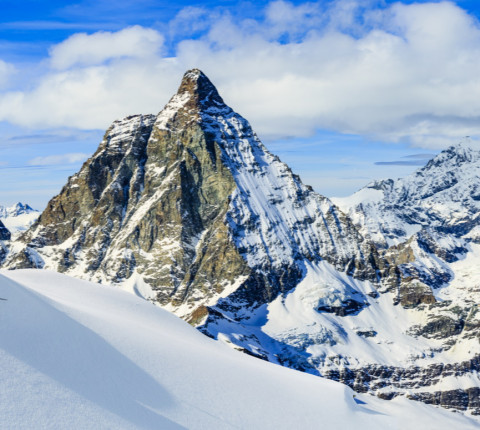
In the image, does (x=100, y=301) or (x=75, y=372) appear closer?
(x=75, y=372)

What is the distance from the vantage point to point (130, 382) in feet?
153

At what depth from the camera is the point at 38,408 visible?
3741cm

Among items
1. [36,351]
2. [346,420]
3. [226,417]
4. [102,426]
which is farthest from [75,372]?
[346,420]

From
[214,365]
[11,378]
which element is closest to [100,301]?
[214,365]

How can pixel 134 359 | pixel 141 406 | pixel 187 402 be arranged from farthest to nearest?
pixel 134 359, pixel 187 402, pixel 141 406

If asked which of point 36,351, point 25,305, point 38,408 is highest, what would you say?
point 25,305

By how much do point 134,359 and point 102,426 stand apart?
12.1 m

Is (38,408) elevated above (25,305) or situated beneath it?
situated beneath

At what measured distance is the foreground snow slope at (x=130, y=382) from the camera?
3947cm

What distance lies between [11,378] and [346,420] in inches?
1165

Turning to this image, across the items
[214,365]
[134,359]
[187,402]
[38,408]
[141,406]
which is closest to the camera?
[38,408]

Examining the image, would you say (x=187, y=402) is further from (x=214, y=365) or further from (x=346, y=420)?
(x=346, y=420)

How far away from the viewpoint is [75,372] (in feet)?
144

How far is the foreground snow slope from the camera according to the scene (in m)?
39.5
